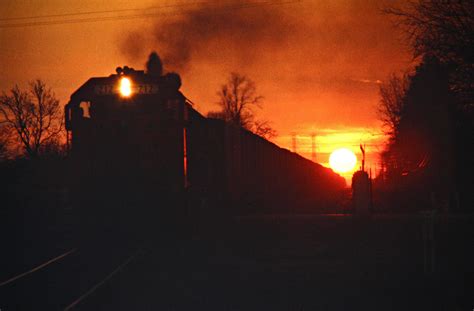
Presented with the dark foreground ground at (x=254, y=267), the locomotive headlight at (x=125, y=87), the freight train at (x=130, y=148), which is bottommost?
the dark foreground ground at (x=254, y=267)

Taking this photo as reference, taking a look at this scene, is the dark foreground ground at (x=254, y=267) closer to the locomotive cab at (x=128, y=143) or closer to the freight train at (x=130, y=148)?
the freight train at (x=130, y=148)

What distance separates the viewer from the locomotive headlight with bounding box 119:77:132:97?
13936 mm

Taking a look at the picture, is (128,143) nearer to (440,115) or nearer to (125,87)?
(125,87)

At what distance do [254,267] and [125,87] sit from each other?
18.6 feet

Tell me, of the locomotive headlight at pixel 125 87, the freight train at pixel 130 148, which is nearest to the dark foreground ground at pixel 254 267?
the freight train at pixel 130 148

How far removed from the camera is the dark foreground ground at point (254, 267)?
28.6 feet

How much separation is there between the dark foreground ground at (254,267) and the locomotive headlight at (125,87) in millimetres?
3571

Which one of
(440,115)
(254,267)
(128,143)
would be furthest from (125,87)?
(440,115)

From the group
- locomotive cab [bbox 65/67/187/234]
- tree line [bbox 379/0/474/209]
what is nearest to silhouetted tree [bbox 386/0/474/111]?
tree line [bbox 379/0/474/209]

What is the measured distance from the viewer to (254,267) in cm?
1180

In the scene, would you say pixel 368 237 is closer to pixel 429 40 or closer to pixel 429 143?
pixel 429 40

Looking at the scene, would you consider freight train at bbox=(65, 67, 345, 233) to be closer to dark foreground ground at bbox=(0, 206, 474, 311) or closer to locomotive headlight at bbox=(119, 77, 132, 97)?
locomotive headlight at bbox=(119, 77, 132, 97)

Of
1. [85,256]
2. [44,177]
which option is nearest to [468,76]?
[85,256]

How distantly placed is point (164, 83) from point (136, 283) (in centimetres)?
575
